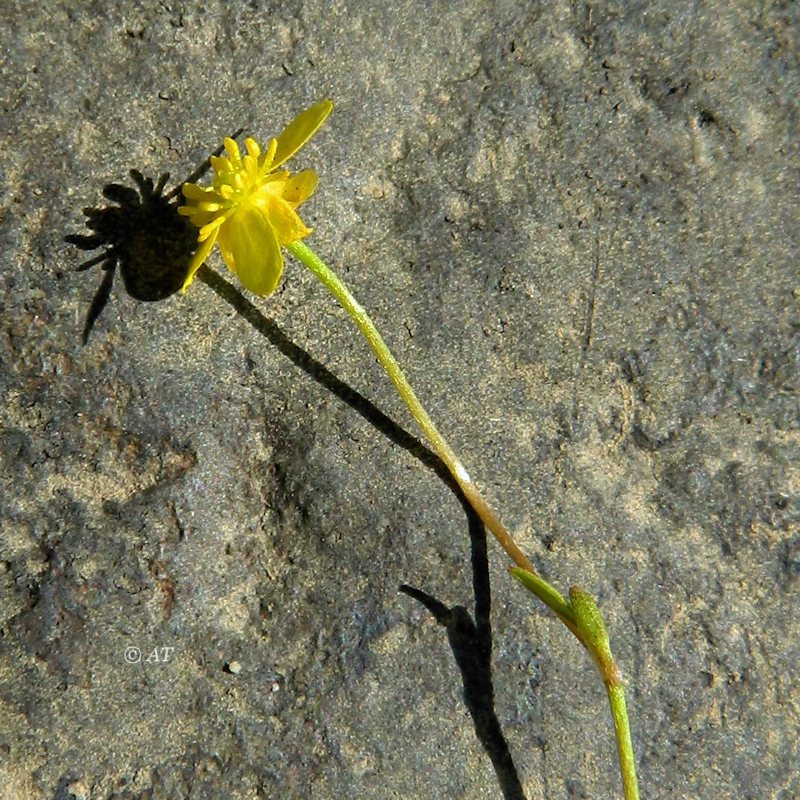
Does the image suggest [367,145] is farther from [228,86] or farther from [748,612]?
[748,612]

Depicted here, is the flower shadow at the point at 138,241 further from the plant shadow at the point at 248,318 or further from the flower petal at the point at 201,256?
the flower petal at the point at 201,256

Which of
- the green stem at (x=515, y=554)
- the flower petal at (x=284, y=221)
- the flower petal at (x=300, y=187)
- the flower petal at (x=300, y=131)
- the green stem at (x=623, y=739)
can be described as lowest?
the green stem at (x=623, y=739)

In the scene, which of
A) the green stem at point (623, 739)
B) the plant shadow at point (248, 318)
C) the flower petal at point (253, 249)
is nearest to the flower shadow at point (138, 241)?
the plant shadow at point (248, 318)

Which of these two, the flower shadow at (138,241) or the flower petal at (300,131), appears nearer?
the flower petal at (300,131)

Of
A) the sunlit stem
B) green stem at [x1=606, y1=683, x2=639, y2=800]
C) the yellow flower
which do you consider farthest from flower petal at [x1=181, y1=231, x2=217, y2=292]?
green stem at [x1=606, y1=683, x2=639, y2=800]

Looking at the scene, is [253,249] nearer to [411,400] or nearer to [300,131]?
[300,131]

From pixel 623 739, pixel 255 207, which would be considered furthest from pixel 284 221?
pixel 623 739
